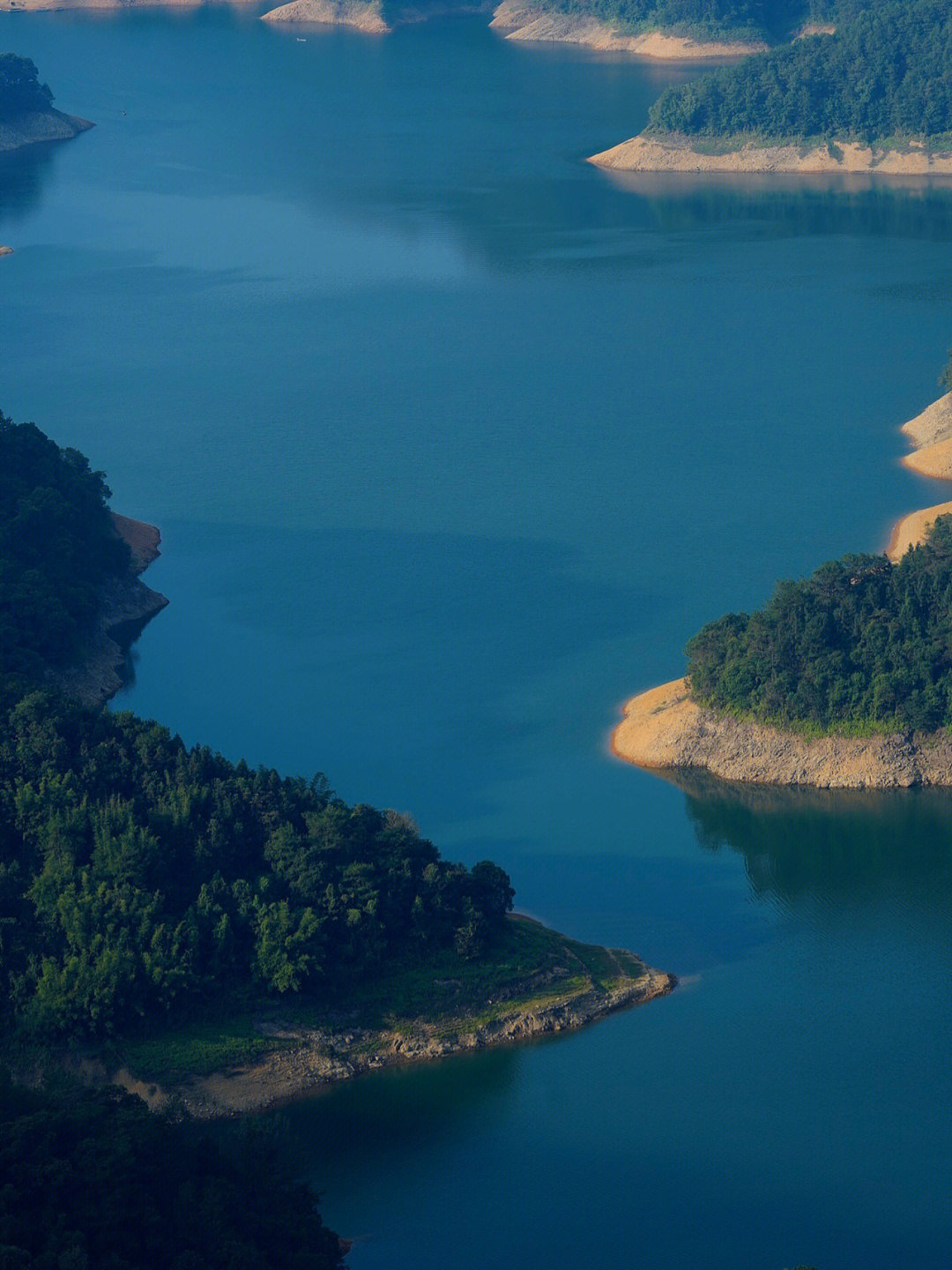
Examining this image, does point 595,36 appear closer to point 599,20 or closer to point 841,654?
point 599,20

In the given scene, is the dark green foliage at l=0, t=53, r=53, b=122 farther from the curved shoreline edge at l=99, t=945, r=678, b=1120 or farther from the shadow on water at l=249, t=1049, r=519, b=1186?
the shadow on water at l=249, t=1049, r=519, b=1186

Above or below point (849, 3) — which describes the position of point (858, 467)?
below

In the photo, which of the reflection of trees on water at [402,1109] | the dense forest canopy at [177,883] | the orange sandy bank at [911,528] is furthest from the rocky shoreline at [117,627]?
the orange sandy bank at [911,528]

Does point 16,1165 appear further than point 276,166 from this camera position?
No

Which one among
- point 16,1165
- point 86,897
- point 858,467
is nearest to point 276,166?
point 858,467

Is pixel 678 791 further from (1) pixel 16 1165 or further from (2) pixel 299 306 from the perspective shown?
(2) pixel 299 306

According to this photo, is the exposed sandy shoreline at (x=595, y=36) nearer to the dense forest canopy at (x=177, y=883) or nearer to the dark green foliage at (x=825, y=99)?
the dark green foliage at (x=825, y=99)
